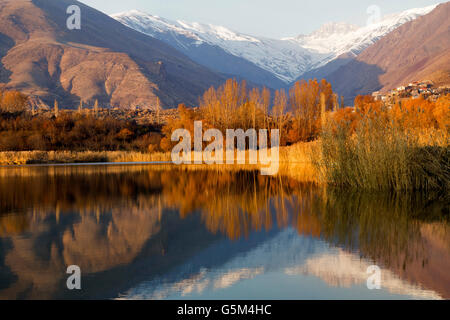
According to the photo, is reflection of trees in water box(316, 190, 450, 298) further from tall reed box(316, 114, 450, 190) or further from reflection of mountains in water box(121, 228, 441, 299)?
tall reed box(316, 114, 450, 190)

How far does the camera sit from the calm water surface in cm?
420

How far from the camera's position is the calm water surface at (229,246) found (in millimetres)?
4195

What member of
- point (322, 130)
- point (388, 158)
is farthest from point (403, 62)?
point (388, 158)

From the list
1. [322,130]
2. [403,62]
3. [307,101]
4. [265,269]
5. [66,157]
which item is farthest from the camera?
[403,62]

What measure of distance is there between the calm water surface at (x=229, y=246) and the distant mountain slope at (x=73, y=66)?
9053 cm

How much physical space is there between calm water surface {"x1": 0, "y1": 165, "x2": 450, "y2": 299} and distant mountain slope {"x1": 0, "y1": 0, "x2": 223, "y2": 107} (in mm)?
90528

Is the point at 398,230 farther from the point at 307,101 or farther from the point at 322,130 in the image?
the point at 307,101

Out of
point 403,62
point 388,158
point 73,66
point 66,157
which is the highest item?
point 403,62

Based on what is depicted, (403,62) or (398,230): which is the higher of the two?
(403,62)

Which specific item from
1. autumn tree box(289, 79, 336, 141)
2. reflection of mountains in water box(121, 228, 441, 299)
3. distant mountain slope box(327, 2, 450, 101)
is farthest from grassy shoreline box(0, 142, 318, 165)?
distant mountain slope box(327, 2, 450, 101)

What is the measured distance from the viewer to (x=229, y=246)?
5805 mm

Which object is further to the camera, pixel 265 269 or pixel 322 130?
pixel 322 130

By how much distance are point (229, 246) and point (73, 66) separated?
115 metres
